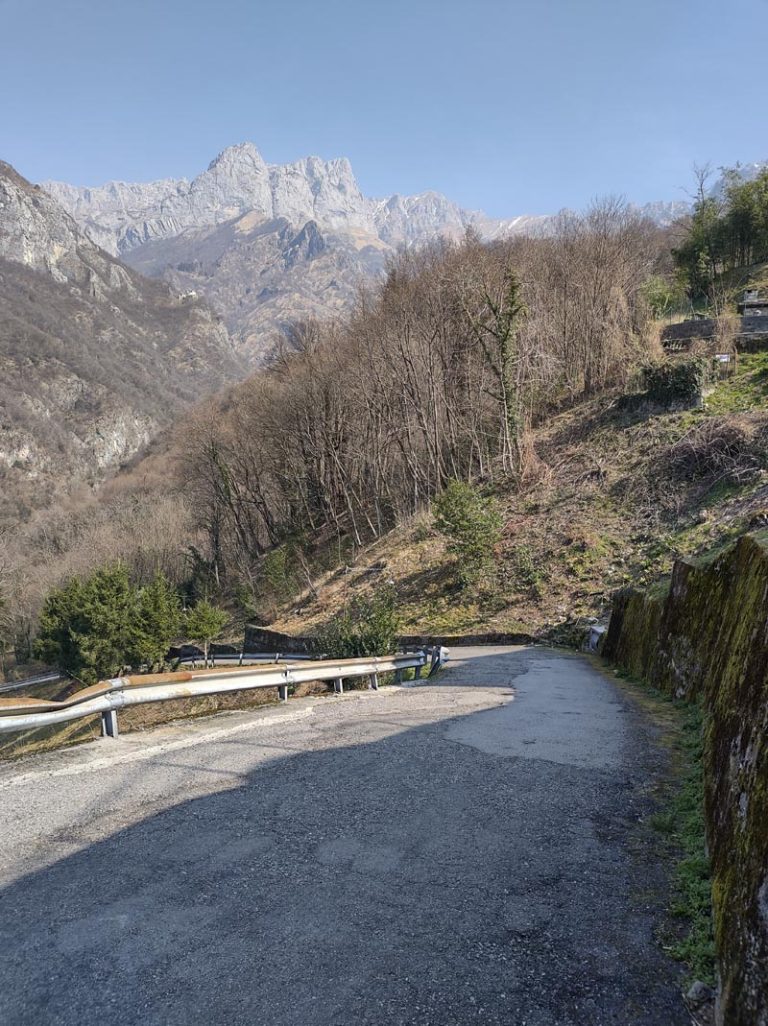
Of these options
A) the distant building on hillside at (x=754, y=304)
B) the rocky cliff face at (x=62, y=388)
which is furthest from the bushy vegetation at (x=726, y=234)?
the rocky cliff face at (x=62, y=388)

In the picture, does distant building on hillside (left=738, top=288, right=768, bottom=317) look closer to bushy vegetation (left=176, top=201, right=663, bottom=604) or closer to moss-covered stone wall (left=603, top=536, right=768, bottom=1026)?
bushy vegetation (left=176, top=201, right=663, bottom=604)

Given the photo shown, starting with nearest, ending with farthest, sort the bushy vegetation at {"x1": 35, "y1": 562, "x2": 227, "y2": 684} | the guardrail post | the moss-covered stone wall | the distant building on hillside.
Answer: the moss-covered stone wall, the guardrail post, the bushy vegetation at {"x1": 35, "y1": 562, "x2": 227, "y2": 684}, the distant building on hillside

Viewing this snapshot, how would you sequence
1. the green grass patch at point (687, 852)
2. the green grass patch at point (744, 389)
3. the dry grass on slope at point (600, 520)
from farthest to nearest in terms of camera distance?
1. the green grass patch at point (744, 389)
2. the dry grass on slope at point (600, 520)
3. the green grass patch at point (687, 852)

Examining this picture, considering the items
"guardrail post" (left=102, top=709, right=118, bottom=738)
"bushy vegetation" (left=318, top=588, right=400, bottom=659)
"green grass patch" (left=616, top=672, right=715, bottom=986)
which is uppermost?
"guardrail post" (left=102, top=709, right=118, bottom=738)

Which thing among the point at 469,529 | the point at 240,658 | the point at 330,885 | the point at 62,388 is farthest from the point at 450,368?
the point at 62,388

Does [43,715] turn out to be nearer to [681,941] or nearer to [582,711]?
[681,941]

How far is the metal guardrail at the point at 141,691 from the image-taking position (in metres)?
5.69

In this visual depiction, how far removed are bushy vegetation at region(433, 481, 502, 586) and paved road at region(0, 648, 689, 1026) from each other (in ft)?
51.6

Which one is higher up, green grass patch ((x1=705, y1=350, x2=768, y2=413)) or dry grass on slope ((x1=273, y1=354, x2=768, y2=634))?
green grass patch ((x1=705, y1=350, x2=768, y2=413))

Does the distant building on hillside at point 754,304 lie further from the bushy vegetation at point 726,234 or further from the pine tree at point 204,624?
the pine tree at point 204,624

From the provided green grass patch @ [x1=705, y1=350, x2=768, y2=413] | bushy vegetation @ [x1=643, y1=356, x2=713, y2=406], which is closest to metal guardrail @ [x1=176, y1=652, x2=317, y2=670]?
green grass patch @ [x1=705, y1=350, x2=768, y2=413]

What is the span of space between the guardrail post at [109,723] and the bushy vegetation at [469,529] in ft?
54.3

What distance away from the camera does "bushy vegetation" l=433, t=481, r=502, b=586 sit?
2198 centimetres

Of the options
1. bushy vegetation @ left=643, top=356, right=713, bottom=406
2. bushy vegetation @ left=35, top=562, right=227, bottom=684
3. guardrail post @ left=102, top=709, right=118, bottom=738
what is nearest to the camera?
guardrail post @ left=102, top=709, right=118, bottom=738
